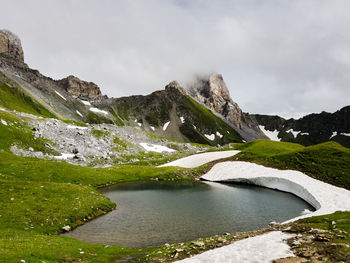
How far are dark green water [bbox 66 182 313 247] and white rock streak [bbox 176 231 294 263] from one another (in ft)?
26.3

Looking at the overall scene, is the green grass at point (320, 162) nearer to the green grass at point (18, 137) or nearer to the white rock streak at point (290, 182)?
the white rock streak at point (290, 182)

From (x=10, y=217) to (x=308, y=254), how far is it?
28969 mm

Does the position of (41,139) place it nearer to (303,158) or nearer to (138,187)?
(138,187)

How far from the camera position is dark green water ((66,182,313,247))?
2550 centimetres

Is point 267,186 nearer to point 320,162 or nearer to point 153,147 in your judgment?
point 320,162

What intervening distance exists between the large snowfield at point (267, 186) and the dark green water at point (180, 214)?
9.90ft

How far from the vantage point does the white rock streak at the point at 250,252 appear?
49.0 feet

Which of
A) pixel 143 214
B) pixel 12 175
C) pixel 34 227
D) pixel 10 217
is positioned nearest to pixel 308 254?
pixel 143 214

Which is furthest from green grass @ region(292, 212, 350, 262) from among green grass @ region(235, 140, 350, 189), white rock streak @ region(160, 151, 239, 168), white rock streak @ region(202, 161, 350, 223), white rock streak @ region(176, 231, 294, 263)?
white rock streak @ region(160, 151, 239, 168)

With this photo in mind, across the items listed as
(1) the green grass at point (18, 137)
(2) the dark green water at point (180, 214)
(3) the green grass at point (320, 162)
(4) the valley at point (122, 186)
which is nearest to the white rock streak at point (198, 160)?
(4) the valley at point (122, 186)

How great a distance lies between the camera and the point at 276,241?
17.7 m

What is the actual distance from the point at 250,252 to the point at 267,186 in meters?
47.2

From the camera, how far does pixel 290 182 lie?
52.6 meters

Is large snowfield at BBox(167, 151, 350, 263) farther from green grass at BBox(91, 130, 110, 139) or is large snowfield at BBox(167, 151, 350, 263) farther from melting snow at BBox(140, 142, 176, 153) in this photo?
green grass at BBox(91, 130, 110, 139)
